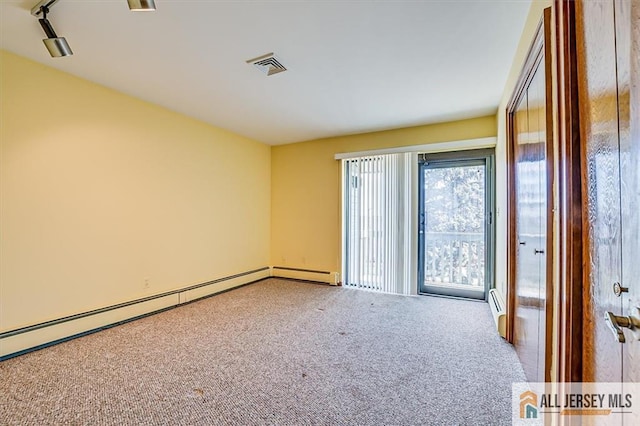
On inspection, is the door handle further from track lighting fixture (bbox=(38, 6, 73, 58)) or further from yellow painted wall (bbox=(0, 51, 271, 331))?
yellow painted wall (bbox=(0, 51, 271, 331))

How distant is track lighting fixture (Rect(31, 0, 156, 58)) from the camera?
5.09ft

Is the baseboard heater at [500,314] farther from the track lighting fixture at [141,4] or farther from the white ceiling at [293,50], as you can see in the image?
the track lighting fixture at [141,4]

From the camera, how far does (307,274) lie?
4.82 metres

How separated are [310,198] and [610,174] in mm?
4114

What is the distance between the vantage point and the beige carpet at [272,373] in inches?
63.4

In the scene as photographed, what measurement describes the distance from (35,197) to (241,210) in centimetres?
244

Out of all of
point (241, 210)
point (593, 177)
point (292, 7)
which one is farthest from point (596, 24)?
point (241, 210)

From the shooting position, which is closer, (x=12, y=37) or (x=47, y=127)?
(x=12, y=37)

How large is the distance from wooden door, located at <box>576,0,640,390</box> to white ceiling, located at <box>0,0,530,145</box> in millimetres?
1110

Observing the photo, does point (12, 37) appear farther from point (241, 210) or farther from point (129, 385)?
point (241, 210)

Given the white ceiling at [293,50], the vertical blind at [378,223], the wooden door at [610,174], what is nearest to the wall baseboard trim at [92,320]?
the vertical blind at [378,223]

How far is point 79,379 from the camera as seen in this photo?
1926 millimetres

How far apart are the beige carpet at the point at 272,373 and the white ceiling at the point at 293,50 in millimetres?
2377

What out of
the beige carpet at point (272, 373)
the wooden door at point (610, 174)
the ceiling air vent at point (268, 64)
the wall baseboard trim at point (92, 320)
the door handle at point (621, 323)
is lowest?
the beige carpet at point (272, 373)
